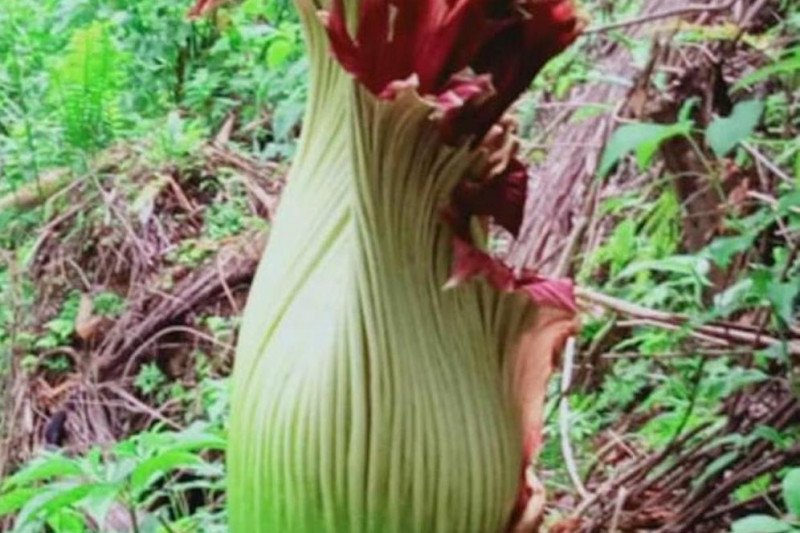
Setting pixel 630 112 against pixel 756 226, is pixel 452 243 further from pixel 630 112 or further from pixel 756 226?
pixel 630 112

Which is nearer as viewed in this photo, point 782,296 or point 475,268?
point 475,268

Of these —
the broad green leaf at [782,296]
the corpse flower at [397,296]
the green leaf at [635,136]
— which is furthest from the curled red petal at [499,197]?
the broad green leaf at [782,296]

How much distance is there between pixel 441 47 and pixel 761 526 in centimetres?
36

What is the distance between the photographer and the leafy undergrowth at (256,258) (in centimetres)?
106

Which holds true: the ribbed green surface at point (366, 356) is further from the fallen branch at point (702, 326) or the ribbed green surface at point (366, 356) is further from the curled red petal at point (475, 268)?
the fallen branch at point (702, 326)

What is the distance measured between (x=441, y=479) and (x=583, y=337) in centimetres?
70

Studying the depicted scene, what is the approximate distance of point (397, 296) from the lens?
83cm

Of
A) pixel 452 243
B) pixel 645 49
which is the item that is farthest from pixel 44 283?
pixel 452 243

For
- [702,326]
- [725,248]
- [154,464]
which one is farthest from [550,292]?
[702,326]

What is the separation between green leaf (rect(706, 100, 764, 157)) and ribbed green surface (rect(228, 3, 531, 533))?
197 millimetres

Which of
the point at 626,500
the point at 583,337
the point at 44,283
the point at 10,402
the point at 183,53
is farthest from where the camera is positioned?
the point at 183,53

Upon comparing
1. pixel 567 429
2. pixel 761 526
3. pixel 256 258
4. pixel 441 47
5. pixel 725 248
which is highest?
pixel 441 47

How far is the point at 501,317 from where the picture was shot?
0.89 m

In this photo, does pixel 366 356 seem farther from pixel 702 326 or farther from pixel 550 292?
pixel 702 326
